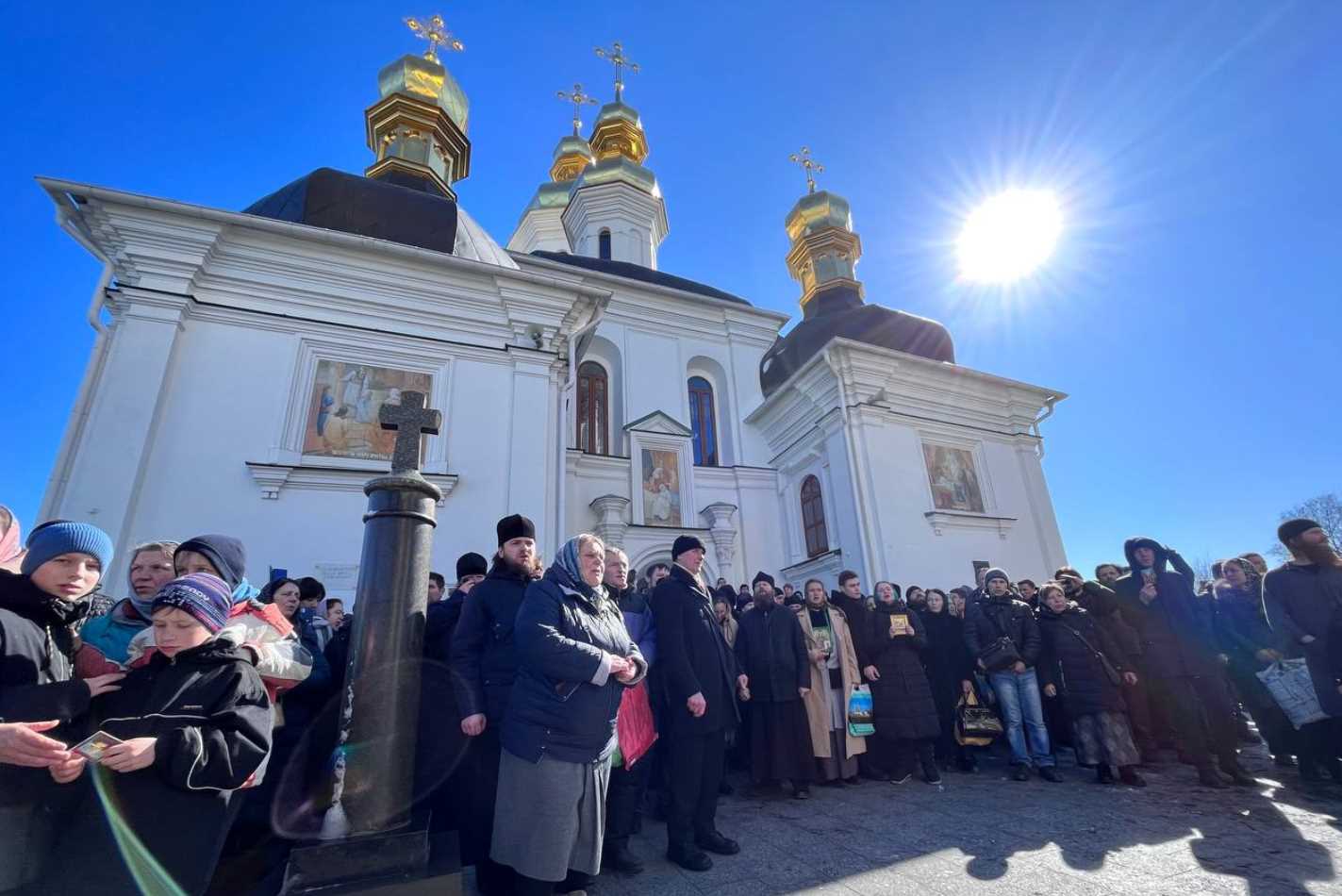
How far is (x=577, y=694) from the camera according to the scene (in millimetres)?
2490

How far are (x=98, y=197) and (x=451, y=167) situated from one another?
29.0ft

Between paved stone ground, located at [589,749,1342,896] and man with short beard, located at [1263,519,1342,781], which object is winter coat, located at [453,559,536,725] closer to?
paved stone ground, located at [589,749,1342,896]

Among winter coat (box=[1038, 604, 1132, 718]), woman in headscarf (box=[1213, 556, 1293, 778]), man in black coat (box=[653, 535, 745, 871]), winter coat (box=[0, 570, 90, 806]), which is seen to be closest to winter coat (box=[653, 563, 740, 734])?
man in black coat (box=[653, 535, 745, 871])

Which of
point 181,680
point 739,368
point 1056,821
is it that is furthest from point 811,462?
point 181,680

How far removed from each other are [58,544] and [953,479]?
13.5m

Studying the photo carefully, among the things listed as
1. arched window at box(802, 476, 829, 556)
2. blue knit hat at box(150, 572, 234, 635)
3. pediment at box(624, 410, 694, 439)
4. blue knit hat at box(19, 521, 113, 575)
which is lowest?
blue knit hat at box(150, 572, 234, 635)

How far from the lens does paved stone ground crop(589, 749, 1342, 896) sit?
276 cm

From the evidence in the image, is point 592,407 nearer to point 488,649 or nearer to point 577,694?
point 488,649

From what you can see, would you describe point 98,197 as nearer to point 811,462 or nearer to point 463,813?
point 463,813

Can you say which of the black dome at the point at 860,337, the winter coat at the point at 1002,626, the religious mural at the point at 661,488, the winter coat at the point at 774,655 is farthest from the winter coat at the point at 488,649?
the black dome at the point at 860,337

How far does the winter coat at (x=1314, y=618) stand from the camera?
12.9ft

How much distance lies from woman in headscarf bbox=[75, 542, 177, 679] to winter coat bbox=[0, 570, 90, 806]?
0.17ft

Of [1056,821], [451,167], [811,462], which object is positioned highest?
[451,167]

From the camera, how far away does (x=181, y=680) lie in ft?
5.59
